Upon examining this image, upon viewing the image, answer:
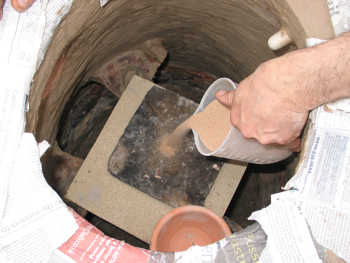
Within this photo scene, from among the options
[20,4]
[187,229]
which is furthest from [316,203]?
[20,4]

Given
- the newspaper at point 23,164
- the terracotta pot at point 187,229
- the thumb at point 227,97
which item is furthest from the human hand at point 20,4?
the terracotta pot at point 187,229

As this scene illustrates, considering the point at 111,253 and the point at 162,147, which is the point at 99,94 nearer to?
the point at 162,147

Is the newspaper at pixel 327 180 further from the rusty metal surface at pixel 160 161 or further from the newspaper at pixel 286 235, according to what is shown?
the rusty metal surface at pixel 160 161

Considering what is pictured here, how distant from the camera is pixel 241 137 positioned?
94cm

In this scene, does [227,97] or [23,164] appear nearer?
[23,164]

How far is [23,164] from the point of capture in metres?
0.74

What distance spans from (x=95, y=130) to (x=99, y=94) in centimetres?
23

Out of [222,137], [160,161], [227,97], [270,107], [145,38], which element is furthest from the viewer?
[145,38]

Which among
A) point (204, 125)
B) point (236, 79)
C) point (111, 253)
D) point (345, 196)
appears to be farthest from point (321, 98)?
point (236, 79)

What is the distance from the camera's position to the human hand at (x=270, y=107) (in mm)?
785

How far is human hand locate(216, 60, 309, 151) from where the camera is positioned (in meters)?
0.78

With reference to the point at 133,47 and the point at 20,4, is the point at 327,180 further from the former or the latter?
the point at 133,47

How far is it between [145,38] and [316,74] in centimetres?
107

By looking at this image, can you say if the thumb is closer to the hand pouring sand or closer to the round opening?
the hand pouring sand
